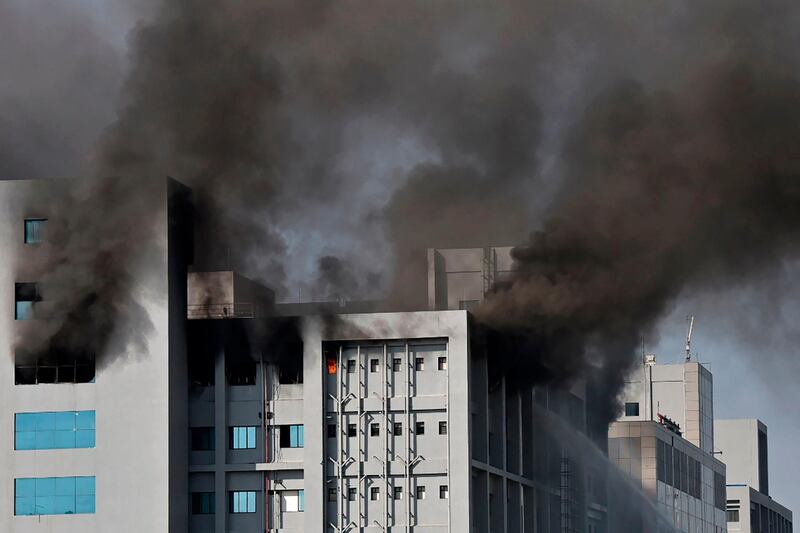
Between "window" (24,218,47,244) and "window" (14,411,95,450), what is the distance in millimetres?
6830

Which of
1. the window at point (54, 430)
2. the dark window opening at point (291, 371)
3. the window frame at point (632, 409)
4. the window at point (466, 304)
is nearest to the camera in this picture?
the window at point (54, 430)

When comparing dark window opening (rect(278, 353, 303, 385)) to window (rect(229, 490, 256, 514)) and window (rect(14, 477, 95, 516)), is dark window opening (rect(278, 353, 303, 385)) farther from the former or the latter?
window (rect(14, 477, 95, 516))

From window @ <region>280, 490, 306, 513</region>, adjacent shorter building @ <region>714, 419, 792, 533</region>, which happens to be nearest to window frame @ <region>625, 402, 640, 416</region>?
adjacent shorter building @ <region>714, 419, 792, 533</region>

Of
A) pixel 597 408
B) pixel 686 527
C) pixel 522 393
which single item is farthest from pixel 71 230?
pixel 686 527

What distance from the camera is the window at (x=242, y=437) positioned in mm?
66375

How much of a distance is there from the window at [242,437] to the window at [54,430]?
5585 millimetres

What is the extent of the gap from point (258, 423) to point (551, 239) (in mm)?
13874

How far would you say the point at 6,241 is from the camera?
66000mm

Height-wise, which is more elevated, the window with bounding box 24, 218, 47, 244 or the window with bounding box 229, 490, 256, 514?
the window with bounding box 24, 218, 47, 244

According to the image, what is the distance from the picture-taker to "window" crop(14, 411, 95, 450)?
64.8m

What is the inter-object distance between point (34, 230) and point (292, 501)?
14758 millimetres

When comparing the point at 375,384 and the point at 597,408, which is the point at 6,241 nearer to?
the point at 375,384

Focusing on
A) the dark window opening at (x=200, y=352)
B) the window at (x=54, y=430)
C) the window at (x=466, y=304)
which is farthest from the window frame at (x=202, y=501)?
the window at (x=466, y=304)

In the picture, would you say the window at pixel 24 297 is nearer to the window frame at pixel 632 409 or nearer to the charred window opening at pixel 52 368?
the charred window opening at pixel 52 368
